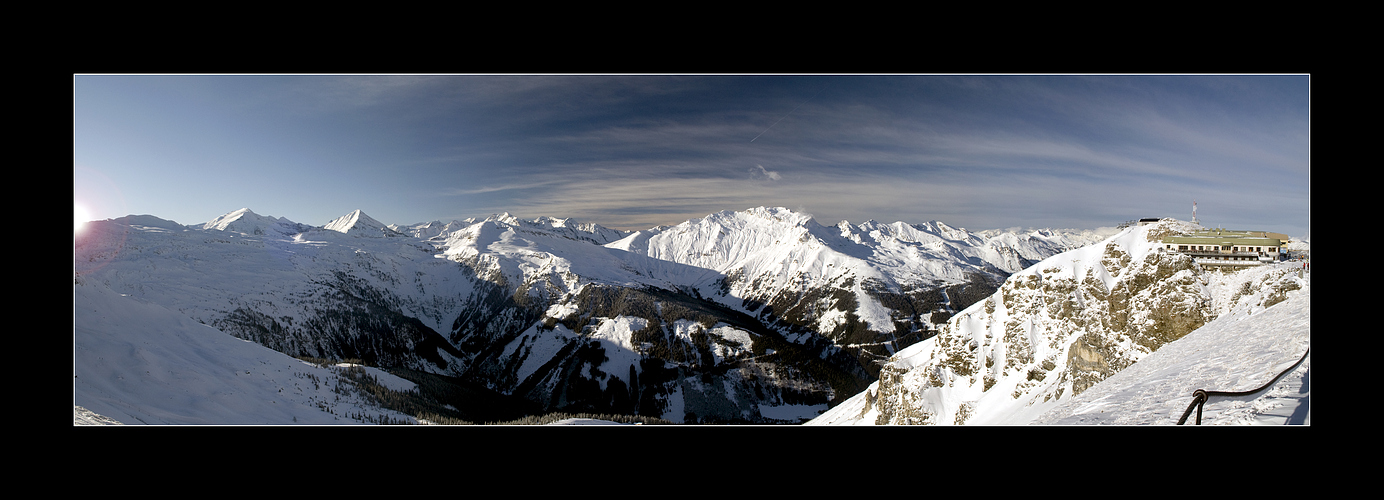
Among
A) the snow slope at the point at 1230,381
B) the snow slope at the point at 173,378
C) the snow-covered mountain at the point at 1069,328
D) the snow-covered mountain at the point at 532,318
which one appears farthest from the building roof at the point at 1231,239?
the snow-covered mountain at the point at 532,318

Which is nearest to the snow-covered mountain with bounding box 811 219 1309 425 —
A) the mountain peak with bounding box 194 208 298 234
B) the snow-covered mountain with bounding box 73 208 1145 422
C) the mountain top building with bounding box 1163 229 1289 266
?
the mountain top building with bounding box 1163 229 1289 266

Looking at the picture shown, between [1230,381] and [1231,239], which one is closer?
[1230,381]

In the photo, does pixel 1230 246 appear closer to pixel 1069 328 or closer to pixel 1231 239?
pixel 1231 239

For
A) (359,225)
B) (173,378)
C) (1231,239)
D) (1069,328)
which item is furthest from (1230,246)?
(359,225)

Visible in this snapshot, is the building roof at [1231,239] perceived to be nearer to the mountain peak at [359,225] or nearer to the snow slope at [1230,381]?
the snow slope at [1230,381]
